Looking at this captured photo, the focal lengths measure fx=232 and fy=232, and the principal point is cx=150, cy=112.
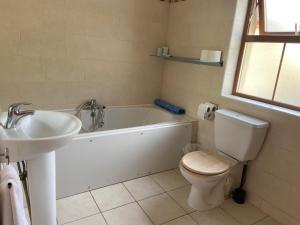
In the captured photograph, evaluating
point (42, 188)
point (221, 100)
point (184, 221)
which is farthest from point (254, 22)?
point (42, 188)

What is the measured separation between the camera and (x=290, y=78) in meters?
1.87

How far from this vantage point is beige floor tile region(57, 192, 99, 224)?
178 cm

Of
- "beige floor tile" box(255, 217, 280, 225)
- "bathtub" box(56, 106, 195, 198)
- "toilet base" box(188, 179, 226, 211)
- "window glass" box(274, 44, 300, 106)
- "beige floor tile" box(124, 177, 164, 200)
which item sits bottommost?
"beige floor tile" box(255, 217, 280, 225)

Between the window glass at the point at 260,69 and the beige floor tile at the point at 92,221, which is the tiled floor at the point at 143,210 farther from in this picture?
the window glass at the point at 260,69

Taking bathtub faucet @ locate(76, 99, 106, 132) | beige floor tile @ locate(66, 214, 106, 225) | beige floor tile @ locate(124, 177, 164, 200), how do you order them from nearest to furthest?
beige floor tile @ locate(66, 214, 106, 225) → beige floor tile @ locate(124, 177, 164, 200) → bathtub faucet @ locate(76, 99, 106, 132)

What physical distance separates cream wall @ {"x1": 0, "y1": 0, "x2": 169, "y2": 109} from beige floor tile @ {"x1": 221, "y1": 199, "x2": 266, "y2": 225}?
1.62 metres

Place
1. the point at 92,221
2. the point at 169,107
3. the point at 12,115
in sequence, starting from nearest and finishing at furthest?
1. the point at 12,115
2. the point at 92,221
3. the point at 169,107

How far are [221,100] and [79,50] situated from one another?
156 cm

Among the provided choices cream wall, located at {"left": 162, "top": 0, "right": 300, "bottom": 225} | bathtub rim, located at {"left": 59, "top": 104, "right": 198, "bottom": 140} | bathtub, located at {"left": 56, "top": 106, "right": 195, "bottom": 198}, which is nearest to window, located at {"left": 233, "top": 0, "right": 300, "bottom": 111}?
cream wall, located at {"left": 162, "top": 0, "right": 300, "bottom": 225}

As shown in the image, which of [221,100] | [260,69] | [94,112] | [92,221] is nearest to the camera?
[92,221]

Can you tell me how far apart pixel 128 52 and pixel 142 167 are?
1.35m

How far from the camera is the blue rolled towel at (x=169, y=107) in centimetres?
274

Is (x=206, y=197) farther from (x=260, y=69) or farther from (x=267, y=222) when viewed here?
(x=260, y=69)

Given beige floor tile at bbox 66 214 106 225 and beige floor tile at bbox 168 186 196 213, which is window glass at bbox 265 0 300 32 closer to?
beige floor tile at bbox 168 186 196 213
